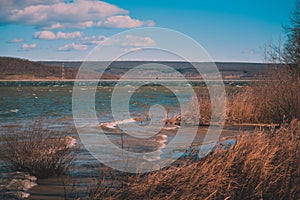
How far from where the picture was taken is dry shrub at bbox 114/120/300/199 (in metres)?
5.15

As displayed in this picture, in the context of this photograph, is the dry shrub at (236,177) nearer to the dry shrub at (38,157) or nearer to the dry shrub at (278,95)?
the dry shrub at (38,157)

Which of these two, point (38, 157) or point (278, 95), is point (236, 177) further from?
point (278, 95)

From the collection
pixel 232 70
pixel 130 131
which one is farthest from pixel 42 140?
pixel 232 70

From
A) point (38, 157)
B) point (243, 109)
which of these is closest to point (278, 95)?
point (243, 109)

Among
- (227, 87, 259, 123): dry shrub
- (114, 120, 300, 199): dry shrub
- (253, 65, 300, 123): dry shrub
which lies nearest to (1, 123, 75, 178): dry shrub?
(114, 120, 300, 199): dry shrub

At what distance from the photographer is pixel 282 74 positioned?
1566 cm

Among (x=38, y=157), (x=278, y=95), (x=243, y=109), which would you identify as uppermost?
(x=278, y=95)

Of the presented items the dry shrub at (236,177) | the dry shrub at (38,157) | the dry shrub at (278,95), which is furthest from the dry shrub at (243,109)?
the dry shrub at (38,157)

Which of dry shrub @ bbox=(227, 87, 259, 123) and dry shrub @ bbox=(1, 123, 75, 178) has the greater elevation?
dry shrub @ bbox=(227, 87, 259, 123)

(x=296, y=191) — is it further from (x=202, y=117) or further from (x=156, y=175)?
(x=202, y=117)

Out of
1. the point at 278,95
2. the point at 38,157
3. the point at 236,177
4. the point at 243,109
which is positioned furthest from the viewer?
the point at 243,109

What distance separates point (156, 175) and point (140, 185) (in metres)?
0.32

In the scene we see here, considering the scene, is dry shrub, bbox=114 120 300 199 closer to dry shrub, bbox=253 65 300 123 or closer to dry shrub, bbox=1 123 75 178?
dry shrub, bbox=1 123 75 178

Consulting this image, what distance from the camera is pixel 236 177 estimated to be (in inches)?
234
